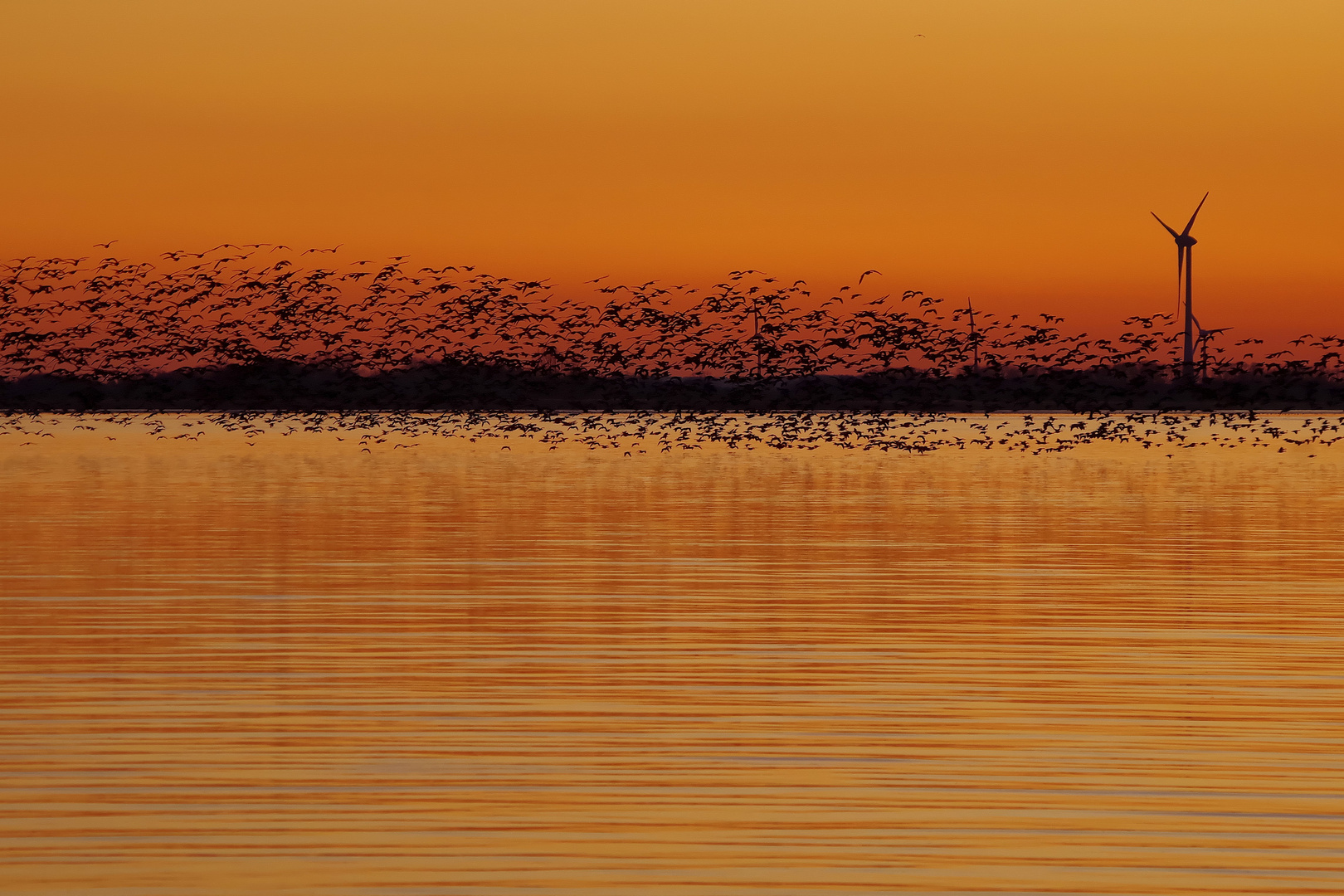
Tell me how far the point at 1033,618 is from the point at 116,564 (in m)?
14.3

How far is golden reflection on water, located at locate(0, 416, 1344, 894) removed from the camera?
508 inches

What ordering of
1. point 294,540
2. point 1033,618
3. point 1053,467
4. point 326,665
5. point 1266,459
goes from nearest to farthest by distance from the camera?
point 326,665 → point 1033,618 → point 294,540 → point 1053,467 → point 1266,459

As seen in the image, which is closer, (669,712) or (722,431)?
(669,712)

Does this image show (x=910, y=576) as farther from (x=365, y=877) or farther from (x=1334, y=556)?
(x=365, y=877)

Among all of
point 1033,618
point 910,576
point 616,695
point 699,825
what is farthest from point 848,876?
point 910,576

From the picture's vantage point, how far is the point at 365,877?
1234 cm

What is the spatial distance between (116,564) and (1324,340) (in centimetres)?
6654

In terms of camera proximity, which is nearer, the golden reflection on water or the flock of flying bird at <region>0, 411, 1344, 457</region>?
the golden reflection on water

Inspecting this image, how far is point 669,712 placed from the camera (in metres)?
18.2

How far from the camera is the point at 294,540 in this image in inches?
1511

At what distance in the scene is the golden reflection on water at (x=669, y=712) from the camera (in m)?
12.9

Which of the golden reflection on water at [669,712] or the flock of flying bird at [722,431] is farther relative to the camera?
the flock of flying bird at [722,431]

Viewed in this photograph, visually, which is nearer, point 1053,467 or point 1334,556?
point 1334,556

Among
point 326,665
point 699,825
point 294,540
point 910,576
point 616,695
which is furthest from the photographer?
point 294,540
